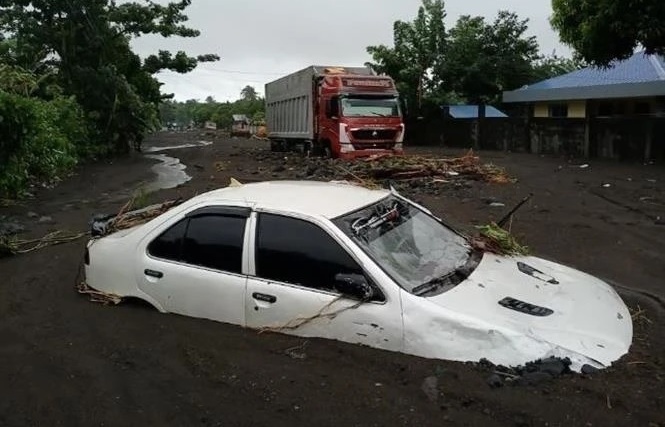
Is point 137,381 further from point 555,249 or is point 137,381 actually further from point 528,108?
point 528,108

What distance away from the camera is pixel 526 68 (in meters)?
37.2

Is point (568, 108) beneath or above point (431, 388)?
above

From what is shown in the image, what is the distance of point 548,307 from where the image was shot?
3.99 m

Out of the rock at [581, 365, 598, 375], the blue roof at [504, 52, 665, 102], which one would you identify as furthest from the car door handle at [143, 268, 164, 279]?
the blue roof at [504, 52, 665, 102]

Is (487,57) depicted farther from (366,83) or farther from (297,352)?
(297,352)

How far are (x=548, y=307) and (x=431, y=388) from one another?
1.02 meters

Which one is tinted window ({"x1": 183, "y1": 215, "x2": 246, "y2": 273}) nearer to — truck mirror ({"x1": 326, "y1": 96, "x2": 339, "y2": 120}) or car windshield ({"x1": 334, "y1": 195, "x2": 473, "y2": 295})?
car windshield ({"x1": 334, "y1": 195, "x2": 473, "y2": 295})

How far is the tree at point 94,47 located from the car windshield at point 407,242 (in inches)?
993

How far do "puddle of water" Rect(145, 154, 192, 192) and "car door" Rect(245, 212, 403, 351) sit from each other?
34.9 ft

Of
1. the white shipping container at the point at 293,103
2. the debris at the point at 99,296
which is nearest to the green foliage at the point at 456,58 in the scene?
the white shipping container at the point at 293,103

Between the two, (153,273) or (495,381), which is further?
(153,273)

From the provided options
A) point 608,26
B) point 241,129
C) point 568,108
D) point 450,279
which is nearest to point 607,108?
point 568,108

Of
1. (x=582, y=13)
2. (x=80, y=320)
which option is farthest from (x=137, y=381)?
(x=582, y=13)

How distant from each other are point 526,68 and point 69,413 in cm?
3732
